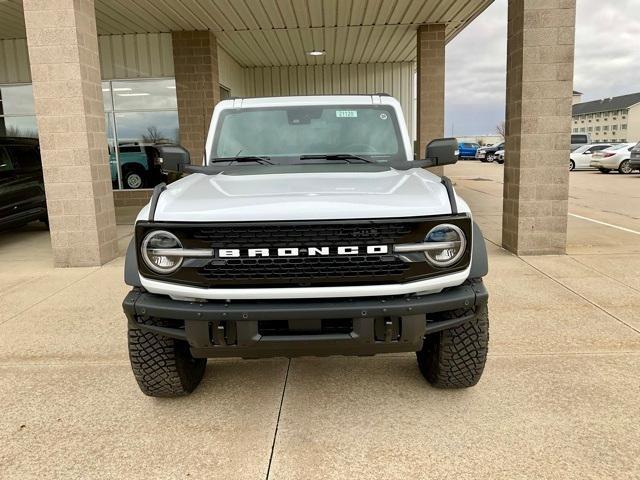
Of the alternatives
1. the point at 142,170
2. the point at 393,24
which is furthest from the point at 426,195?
the point at 142,170

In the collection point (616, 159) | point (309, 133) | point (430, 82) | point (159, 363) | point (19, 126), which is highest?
point (430, 82)

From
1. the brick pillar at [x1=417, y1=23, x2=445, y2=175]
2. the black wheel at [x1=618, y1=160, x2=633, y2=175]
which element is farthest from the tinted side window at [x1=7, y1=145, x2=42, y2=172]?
the black wheel at [x1=618, y1=160, x2=633, y2=175]

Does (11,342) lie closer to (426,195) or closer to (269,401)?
(269,401)

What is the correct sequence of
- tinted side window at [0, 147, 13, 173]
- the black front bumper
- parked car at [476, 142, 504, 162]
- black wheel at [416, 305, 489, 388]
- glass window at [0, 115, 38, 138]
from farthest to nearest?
parked car at [476, 142, 504, 162] < glass window at [0, 115, 38, 138] < tinted side window at [0, 147, 13, 173] < black wheel at [416, 305, 489, 388] < the black front bumper

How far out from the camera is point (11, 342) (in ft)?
15.4

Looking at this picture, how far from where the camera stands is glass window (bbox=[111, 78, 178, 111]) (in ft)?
46.1

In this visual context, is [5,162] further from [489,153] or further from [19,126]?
[489,153]

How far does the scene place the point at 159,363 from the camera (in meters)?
3.23

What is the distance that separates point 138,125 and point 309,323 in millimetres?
13080

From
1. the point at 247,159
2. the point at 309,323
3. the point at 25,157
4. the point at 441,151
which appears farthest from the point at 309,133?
the point at 25,157

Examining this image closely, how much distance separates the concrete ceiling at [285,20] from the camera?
11406 mm

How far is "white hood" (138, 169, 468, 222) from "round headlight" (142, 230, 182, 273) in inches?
3.6

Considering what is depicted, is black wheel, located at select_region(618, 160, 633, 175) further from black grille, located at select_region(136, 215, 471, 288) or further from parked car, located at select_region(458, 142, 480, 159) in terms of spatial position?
parked car, located at select_region(458, 142, 480, 159)

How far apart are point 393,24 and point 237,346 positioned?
12541mm
